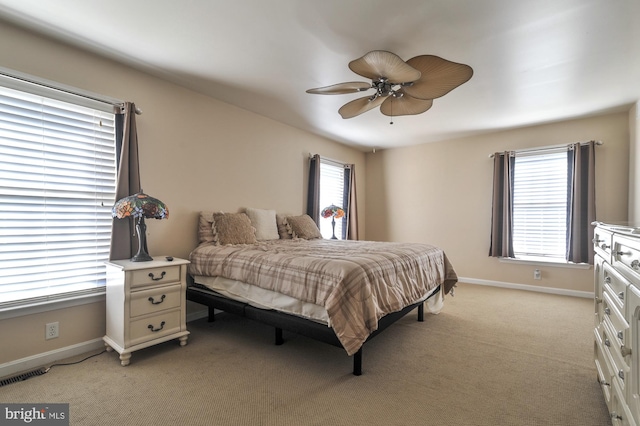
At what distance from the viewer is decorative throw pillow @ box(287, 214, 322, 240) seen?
13.4 ft

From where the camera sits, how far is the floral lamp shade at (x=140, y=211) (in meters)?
2.37

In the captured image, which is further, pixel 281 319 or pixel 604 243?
pixel 281 319

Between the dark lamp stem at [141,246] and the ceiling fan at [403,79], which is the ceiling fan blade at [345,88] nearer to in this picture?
the ceiling fan at [403,79]

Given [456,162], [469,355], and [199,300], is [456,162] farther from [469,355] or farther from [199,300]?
[199,300]

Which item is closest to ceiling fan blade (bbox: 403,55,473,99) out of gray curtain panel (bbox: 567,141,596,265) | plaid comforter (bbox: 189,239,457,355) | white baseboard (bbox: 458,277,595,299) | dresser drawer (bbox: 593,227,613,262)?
dresser drawer (bbox: 593,227,613,262)

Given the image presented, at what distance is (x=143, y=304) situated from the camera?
2.32 metres

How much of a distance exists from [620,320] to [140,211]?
3.03 metres

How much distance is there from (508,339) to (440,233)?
2.80 metres

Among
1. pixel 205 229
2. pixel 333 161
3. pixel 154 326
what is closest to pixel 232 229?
pixel 205 229

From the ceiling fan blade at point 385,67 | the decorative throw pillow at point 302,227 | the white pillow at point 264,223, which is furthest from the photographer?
the decorative throw pillow at point 302,227

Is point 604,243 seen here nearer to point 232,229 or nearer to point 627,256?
point 627,256

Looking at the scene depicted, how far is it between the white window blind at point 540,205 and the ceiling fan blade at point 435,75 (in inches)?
122

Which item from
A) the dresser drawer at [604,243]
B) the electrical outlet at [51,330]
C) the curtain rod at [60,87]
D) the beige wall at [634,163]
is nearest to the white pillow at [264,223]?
the curtain rod at [60,87]

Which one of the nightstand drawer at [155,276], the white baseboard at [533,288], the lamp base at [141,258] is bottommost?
the white baseboard at [533,288]
